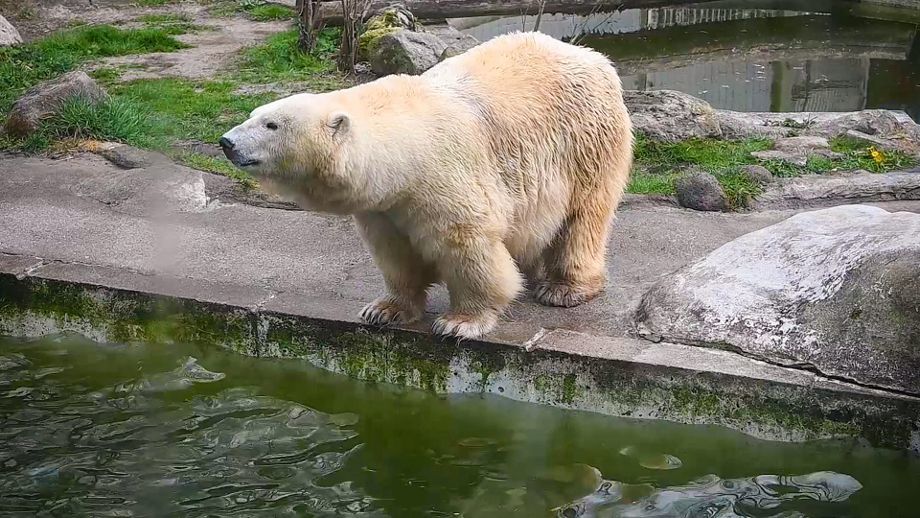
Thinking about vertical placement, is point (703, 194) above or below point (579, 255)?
below

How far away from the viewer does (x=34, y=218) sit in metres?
6.22

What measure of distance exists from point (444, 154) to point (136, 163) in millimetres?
3762

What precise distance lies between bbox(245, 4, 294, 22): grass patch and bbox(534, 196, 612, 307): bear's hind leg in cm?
919

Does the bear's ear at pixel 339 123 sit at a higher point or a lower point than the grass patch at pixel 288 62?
higher

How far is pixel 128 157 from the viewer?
7.40 metres

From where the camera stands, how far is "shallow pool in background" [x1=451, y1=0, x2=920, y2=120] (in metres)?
11.4

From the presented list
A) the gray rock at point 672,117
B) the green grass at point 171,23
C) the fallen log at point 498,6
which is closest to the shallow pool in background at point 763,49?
the fallen log at point 498,6

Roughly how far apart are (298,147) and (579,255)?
1.67m

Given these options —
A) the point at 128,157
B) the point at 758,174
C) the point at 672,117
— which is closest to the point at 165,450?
the point at 128,157

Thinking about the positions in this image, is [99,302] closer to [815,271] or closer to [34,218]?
[34,218]

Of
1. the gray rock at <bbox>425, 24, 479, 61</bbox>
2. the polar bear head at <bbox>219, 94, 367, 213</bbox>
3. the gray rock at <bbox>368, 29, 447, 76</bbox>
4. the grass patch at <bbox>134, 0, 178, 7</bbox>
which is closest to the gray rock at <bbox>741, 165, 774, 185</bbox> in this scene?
the gray rock at <bbox>425, 24, 479, 61</bbox>

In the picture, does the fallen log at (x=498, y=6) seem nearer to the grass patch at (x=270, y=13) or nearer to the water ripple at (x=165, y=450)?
the grass patch at (x=270, y=13)

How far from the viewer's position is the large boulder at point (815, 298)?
409 centimetres

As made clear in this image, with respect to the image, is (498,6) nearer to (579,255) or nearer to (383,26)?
(383,26)
